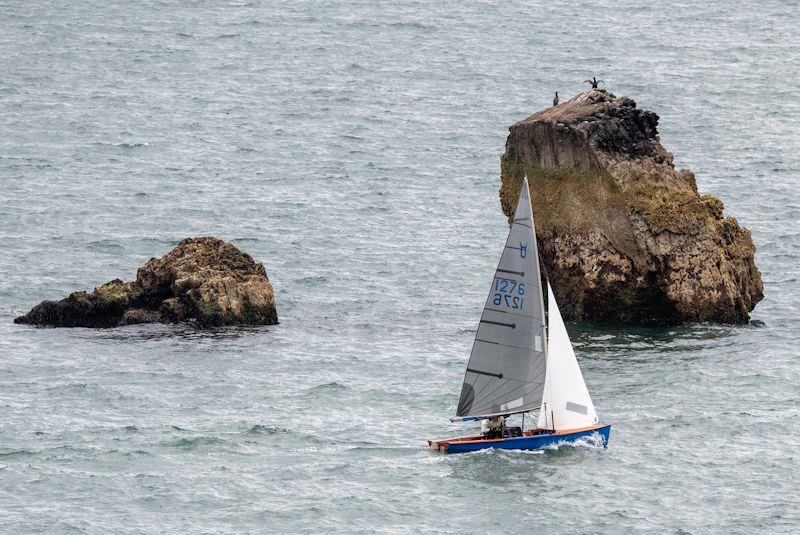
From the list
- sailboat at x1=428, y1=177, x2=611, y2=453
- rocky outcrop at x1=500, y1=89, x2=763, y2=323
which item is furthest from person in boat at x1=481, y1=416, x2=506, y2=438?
rocky outcrop at x1=500, y1=89, x2=763, y2=323

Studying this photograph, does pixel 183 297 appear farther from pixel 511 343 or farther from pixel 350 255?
pixel 511 343

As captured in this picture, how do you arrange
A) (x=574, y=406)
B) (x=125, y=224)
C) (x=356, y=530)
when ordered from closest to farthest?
(x=356, y=530)
(x=574, y=406)
(x=125, y=224)

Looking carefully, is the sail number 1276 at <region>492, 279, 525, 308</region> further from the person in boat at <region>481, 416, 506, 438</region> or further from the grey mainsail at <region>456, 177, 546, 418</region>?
the person in boat at <region>481, 416, 506, 438</region>

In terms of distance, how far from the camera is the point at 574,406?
54219 millimetres

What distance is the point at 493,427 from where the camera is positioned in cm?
5369

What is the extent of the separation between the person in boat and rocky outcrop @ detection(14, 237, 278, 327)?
16.9m

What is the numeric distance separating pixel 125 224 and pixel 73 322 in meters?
20.3

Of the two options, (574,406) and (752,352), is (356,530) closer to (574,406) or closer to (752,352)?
(574,406)

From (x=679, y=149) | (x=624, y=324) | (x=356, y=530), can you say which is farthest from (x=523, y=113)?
(x=356, y=530)

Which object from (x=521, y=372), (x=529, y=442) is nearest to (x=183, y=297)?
(x=521, y=372)

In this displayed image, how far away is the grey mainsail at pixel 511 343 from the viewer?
175 ft

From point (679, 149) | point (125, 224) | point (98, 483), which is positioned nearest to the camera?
point (98, 483)

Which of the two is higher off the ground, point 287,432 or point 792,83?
point 792,83

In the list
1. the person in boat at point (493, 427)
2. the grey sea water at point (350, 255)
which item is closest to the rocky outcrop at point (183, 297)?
the grey sea water at point (350, 255)
